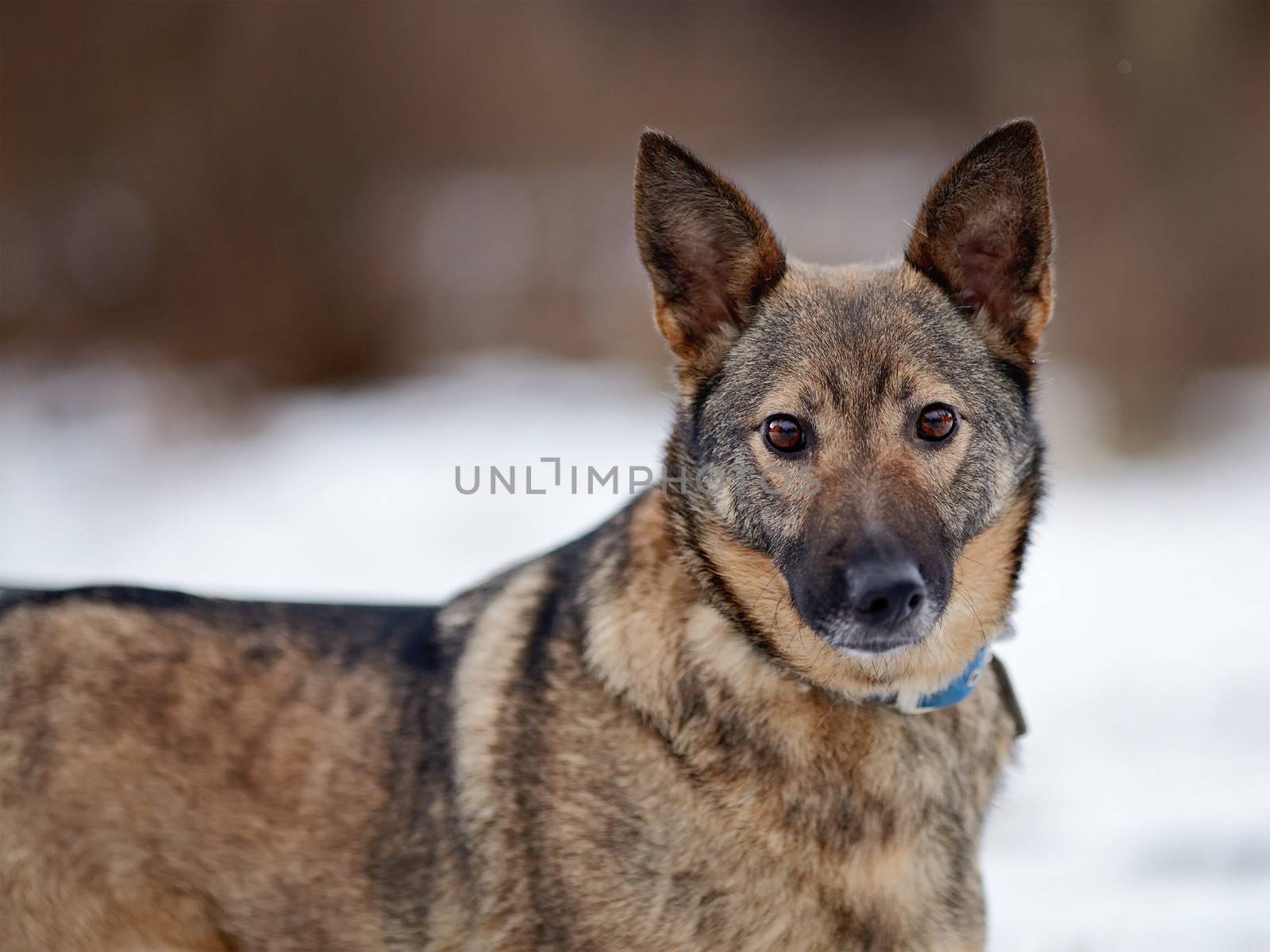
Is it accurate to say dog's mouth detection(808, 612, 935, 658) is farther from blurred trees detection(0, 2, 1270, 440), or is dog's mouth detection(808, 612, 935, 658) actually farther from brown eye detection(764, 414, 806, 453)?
blurred trees detection(0, 2, 1270, 440)

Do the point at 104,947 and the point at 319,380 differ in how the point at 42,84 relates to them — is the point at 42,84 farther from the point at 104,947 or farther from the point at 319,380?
the point at 104,947

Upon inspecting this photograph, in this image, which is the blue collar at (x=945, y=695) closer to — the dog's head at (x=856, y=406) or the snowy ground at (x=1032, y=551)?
the dog's head at (x=856, y=406)

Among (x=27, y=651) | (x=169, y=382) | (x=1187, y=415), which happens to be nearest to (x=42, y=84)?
(x=169, y=382)

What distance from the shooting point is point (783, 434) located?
8.54ft

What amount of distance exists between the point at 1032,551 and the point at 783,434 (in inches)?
102

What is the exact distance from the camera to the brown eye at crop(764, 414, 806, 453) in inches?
102

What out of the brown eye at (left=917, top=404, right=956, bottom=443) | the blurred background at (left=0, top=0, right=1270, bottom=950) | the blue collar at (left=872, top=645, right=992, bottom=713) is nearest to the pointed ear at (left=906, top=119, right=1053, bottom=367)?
the brown eye at (left=917, top=404, right=956, bottom=443)

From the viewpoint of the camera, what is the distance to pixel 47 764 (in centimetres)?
265

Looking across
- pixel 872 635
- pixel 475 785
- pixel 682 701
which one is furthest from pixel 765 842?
pixel 475 785

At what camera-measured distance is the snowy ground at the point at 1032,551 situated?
13.5 feet

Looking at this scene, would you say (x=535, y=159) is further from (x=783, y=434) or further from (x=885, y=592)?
(x=885, y=592)

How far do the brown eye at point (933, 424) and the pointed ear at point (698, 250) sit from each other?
0.51m

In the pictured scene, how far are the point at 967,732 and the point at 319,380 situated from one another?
1008cm

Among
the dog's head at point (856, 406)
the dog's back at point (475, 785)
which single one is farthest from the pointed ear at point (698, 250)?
the dog's back at point (475, 785)
